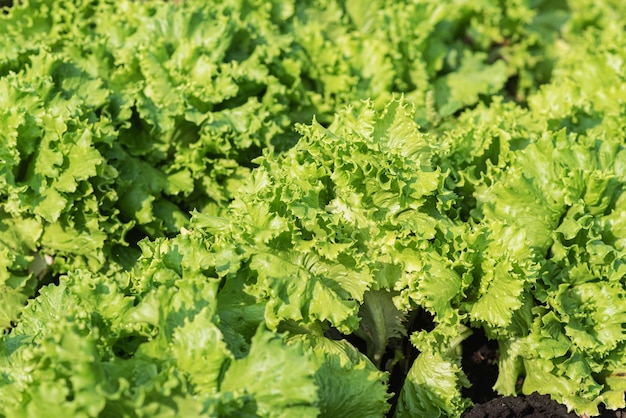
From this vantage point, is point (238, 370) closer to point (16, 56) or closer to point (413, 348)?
point (413, 348)

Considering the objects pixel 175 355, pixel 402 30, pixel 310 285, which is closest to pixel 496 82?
pixel 402 30

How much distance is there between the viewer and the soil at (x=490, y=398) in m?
4.02

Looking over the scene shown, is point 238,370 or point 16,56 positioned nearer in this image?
point 238,370

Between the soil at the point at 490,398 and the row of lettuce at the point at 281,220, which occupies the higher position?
the row of lettuce at the point at 281,220

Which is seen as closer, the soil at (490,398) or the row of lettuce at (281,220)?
the row of lettuce at (281,220)

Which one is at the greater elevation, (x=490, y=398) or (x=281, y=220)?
(x=281, y=220)

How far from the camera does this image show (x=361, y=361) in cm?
375

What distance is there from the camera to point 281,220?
12.6 feet

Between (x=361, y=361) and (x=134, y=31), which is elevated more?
(x=134, y=31)

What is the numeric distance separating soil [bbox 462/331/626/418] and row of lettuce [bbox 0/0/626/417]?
0.11 meters

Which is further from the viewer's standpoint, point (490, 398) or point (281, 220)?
point (490, 398)

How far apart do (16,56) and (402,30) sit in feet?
9.62

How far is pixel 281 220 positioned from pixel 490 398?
168 centimetres

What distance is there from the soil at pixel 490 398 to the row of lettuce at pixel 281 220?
112 mm
